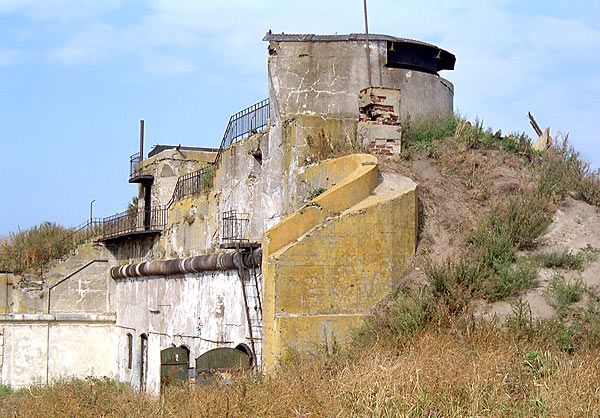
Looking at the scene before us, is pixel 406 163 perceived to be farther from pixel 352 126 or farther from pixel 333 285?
pixel 333 285

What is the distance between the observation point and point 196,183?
762 inches

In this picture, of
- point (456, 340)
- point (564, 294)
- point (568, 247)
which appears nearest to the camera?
point (456, 340)

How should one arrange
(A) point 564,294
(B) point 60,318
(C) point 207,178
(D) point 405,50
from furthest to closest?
1. (B) point 60,318
2. (C) point 207,178
3. (D) point 405,50
4. (A) point 564,294

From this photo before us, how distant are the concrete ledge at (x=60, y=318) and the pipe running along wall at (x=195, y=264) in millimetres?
1698

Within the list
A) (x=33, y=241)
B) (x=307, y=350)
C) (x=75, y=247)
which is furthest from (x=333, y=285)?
(x=33, y=241)

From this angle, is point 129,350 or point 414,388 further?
point 129,350

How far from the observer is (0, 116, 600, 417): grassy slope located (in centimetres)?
688

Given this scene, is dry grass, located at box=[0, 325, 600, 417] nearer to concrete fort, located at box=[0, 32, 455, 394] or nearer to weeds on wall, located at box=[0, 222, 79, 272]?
concrete fort, located at box=[0, 32, 455, 394]

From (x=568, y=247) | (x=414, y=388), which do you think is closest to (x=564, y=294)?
(x=568, y=247)

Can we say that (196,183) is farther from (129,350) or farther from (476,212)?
(476,212)

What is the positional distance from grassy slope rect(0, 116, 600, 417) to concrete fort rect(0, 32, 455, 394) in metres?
0.71

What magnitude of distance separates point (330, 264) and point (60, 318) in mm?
16014

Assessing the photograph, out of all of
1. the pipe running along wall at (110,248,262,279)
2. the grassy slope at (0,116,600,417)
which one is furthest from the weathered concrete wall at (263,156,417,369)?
the pipe running along wall at (110,248,262,279)

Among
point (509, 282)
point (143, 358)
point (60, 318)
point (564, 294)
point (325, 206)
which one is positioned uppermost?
point (325, 206)
